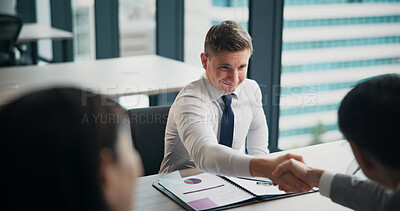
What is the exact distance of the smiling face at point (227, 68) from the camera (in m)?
2.03

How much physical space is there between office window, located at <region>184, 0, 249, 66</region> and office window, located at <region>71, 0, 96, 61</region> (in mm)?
1698

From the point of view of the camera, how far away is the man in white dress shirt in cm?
179

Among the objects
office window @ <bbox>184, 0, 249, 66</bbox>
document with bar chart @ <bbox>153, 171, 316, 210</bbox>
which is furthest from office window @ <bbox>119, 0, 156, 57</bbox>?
document with bar chart @ <bbox>153, 171, 316, 210</bbox>

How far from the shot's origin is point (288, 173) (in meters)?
1.65

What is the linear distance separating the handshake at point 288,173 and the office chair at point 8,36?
187 inches

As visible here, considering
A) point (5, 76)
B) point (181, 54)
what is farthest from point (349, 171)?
point (181, 54)

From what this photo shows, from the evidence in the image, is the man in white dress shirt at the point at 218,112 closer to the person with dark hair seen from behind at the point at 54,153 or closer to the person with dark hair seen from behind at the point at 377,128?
the person with dark hair seen from behind at the point at 377,128

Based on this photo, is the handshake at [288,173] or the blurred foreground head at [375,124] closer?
the blurred foreground head at [375,124]

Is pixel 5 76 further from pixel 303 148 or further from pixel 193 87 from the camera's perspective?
pixel 303 148

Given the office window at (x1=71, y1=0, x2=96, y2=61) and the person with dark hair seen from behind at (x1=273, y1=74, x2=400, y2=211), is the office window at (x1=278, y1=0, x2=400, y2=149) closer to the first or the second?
the person with dark hair seen from behind at (x1=273, y1=74, x2=400, y2=211)

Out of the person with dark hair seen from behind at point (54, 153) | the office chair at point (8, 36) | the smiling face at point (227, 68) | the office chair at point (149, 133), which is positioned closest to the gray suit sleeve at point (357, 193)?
the smiling face at point (227, 68)

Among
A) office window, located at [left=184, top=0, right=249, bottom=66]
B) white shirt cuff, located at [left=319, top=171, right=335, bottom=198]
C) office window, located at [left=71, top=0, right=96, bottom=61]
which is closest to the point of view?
white shirt cuff, located at [left=319, top=171, right=335, bottom=198]

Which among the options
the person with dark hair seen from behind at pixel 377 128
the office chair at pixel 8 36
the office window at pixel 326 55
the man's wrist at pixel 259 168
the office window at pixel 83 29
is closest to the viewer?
the person with dark hair seen from behind at pixel 377 128

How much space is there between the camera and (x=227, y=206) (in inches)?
63.4
